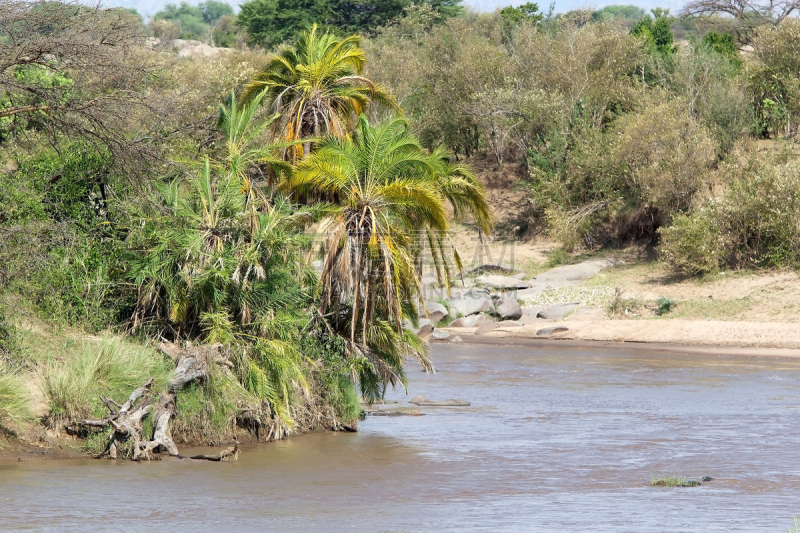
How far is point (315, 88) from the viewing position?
1931cm

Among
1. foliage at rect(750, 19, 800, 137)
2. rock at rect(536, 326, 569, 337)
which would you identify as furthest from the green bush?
foliage at rect(750, 19, 800, 137)

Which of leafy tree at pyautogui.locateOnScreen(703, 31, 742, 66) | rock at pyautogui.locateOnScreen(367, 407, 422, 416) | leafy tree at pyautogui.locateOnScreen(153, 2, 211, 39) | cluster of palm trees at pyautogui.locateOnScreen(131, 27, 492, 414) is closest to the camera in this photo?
cluster of palm trees at pyautogui.locateOnScreen(131, 27, 492, 414)

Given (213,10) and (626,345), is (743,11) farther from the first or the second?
(213,10)

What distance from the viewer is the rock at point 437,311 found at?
3600 centimetres

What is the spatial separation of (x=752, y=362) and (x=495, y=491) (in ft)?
55.8

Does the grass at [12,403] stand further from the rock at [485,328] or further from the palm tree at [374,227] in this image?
the rock at [485,328]

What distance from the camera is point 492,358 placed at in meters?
30.2

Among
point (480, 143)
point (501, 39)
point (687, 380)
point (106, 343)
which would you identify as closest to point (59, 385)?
point (106, 343)

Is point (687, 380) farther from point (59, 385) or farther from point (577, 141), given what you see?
point (577, 141)

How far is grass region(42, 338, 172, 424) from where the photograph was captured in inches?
556

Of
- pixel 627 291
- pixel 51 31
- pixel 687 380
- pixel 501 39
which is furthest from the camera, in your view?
pixel 501 39

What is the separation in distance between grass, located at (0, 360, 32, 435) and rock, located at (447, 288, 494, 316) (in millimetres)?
24008

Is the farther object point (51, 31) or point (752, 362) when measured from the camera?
point (752, 362)

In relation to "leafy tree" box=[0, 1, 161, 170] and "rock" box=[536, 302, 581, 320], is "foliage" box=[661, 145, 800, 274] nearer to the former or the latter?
"rock" box=[536, 302, 581, 320]
